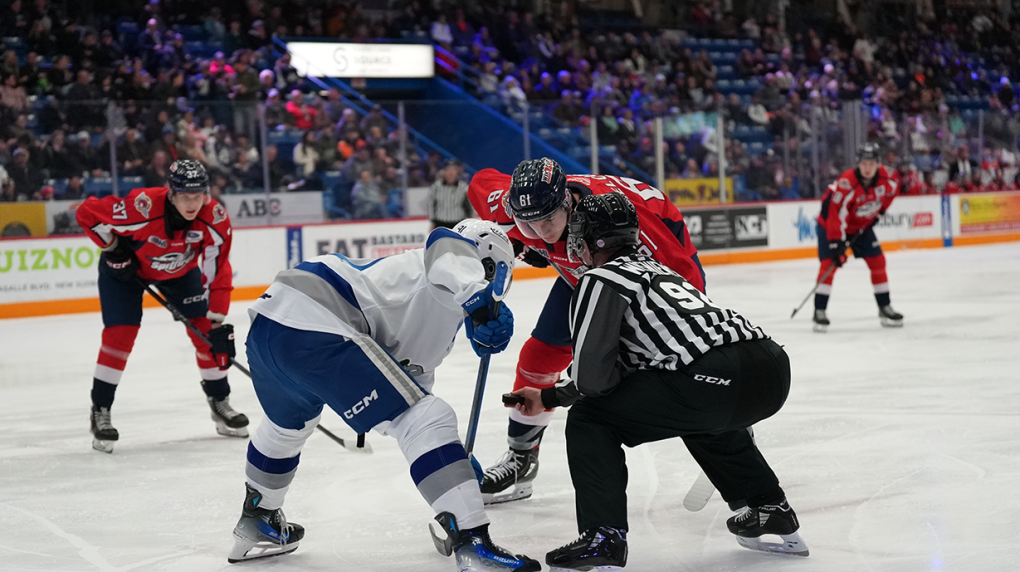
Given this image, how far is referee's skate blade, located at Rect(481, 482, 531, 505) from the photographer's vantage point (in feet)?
11.3

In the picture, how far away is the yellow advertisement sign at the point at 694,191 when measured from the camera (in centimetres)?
1312

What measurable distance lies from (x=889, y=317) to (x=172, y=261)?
4982 mm

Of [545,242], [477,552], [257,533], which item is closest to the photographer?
[477,552]

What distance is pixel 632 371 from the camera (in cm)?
256

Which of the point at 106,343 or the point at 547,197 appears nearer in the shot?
the point at 547,197

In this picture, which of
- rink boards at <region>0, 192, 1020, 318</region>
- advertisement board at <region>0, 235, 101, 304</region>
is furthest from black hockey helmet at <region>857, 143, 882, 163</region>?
advertisement board at <region>0, 235, 101, 304</region>

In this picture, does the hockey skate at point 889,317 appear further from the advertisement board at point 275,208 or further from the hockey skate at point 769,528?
the advertisement board at point 275,208

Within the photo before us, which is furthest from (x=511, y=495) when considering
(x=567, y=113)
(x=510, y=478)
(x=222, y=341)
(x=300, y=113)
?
(x=567, y=113)

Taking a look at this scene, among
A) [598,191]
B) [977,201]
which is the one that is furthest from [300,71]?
[598,191]

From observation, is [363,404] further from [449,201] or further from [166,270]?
[449,201]

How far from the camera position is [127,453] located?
443 centimetres

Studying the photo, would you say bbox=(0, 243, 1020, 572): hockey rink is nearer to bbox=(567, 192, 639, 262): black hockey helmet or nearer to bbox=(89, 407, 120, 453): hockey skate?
bbox=(89, 407, 120, 453): hockey skate

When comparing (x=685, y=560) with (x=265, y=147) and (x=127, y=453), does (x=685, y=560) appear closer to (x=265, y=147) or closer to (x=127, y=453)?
(x=127, y=453)

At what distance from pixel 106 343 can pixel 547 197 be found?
2497 millimetres
